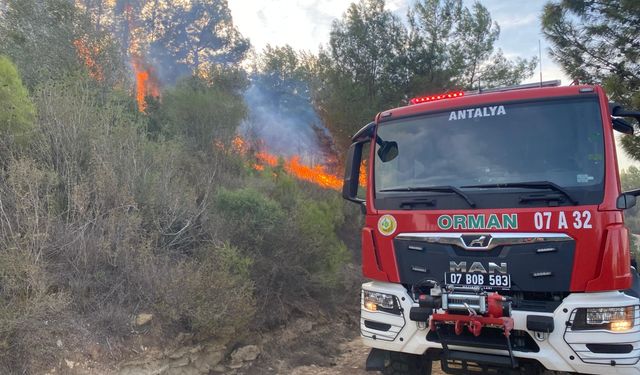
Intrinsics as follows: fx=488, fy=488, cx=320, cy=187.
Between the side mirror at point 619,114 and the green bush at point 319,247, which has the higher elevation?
the side mirror at point 619,114

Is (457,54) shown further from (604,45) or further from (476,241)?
(476,241)

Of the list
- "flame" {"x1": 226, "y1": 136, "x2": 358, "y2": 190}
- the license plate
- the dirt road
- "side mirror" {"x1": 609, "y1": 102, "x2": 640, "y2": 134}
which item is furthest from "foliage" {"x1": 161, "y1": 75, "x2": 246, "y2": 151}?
"side mirror" {"x1": 609, "y1": 102, "x2": 640, "y2": 134}

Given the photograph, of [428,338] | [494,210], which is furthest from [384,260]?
[494,210]

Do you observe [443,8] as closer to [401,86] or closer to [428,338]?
[401,86]

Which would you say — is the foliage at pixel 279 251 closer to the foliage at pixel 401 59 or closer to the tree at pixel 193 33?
the foliage at pixel 401 59

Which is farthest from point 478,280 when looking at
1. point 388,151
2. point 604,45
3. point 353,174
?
point 604,45

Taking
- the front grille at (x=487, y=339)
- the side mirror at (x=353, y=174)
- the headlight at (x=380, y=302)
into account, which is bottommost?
the front grille at (x=487, y=339)

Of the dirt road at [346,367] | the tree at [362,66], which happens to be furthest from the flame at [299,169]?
the dirt road at [346,367]

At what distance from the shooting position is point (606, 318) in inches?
140

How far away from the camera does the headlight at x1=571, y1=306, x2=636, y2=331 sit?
353cm

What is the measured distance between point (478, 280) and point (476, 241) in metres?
0.32

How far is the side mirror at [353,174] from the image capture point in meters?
5.05

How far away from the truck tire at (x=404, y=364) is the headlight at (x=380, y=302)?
1.59ft

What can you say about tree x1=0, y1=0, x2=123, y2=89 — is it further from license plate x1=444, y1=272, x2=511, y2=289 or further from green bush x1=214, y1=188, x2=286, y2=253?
license plate x1=444, y1=272, x2=511, y2=289
